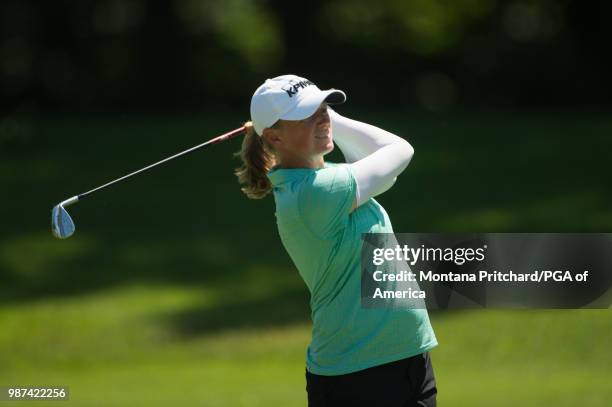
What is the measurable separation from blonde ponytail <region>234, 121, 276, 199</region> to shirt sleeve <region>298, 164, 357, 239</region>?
0.35 m

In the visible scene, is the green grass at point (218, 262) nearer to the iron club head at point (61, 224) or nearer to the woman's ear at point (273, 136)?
the iron club head at point (61, 224)

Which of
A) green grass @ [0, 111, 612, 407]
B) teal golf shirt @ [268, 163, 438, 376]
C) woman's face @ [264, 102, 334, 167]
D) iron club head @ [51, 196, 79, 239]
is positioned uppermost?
green grass @ [0, 111, 612, 407]

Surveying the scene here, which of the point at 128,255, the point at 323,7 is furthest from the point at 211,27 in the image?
the point at 128,255

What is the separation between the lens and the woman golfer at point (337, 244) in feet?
11.5

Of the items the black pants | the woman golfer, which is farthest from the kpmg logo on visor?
the black pants

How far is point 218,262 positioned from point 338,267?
8.96m

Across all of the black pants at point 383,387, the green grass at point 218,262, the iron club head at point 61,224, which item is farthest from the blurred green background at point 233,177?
the black pants at point 383,387

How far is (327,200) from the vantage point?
3.46 metres

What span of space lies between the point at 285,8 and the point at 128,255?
8.73 metres

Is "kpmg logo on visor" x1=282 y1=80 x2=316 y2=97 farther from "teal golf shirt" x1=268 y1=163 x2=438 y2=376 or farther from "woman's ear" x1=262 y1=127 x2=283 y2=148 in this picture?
"teal golf shirt" x1=268 y1=163 x2=438 y2=376

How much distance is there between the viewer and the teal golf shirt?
3.48 meters

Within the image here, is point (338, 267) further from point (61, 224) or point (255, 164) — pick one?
point (61, 224)

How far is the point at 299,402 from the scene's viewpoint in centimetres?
747

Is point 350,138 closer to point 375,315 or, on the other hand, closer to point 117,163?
point 375,315
